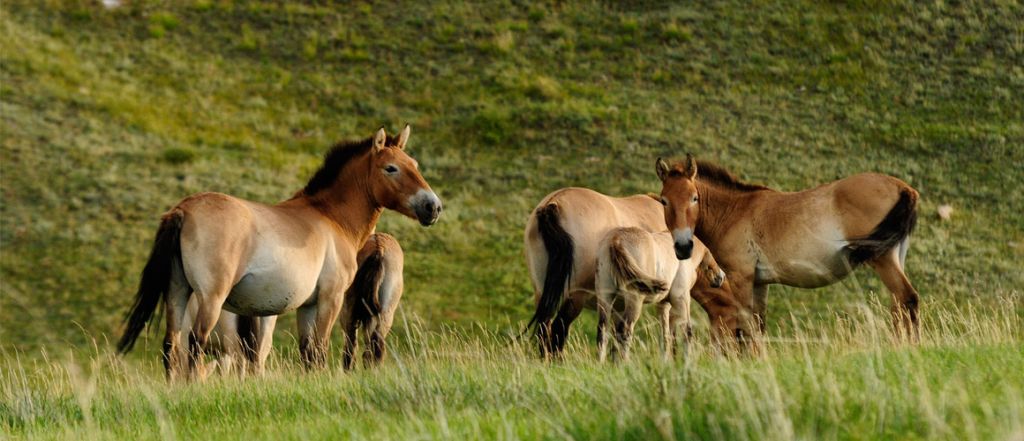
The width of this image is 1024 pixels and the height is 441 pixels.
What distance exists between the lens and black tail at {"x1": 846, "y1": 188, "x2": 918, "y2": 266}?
42.1ft

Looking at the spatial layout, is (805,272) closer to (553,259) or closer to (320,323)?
(553,259)

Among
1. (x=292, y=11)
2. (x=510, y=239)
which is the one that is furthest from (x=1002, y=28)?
(x=292, y=11)

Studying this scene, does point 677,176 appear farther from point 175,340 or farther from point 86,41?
point 86,41

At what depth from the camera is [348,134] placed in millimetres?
39594

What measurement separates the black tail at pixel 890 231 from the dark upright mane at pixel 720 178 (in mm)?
1401

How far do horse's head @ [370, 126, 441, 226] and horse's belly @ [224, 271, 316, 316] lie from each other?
4.23 feet

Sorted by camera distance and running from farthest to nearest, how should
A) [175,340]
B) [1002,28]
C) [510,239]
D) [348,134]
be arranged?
[1002,28], [348,134], [510,239], [175,340]

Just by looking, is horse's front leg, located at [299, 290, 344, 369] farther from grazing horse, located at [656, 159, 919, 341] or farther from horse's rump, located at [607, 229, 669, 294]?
grazing horse, located at [656, 159, 919, 341]

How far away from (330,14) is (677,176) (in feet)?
126

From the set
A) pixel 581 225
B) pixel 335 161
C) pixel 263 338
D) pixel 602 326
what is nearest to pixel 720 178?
pixel 581 225

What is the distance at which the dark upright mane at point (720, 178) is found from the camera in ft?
45.3

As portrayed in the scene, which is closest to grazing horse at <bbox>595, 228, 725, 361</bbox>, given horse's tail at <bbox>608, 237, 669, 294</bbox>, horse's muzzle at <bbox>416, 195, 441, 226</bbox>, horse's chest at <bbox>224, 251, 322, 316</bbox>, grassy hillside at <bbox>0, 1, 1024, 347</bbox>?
horse's tail at <bbox>608, 237, 669, 294</bbox>

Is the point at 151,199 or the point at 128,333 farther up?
the point at 128,333

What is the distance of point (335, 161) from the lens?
13.6 metres
